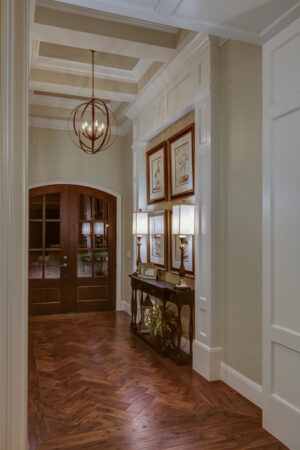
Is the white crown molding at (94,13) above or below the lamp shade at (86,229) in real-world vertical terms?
above

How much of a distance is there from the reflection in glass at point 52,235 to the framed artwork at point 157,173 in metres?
2.05

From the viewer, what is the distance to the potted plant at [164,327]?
14.2ft

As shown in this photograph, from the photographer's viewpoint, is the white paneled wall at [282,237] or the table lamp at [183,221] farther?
the table lamp at [183,221]

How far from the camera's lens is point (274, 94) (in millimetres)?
2607

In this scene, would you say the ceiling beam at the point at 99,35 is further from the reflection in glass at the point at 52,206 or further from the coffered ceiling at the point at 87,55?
the reflection in glass at the point at 52,206

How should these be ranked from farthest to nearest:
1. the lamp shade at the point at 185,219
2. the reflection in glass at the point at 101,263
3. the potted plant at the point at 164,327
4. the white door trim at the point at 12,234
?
1. the reflection in glass at the point at 101,263
2. the potted plant at the point at 164,327
3. the lamp shade at the point at 185,219
4. the white door trim at the point at 12,234

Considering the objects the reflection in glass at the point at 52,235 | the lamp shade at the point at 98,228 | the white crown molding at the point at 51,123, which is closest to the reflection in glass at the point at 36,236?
the reflection in glass at the point at 52,235

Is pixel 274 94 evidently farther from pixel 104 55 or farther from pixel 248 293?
pixel 104 55

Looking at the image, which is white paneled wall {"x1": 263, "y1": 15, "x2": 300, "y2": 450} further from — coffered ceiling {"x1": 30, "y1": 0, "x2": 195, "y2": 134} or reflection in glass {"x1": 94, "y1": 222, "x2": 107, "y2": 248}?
reflection in glass {"x1": 94, "y1": 222, "x2": 107, "y2": 248}

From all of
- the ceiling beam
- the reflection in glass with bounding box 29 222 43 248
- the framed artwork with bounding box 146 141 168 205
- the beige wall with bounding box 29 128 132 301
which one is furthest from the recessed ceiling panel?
the reflection in glass with bounding box 29 222 43 248

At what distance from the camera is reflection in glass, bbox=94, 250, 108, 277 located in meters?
6.92

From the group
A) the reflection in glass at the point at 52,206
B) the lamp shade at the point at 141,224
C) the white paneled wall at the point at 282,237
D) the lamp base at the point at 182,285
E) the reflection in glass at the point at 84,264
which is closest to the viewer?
the white paneled wall at the point at 282,237

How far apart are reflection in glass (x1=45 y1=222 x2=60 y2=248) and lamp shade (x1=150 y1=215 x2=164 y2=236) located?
210 cm

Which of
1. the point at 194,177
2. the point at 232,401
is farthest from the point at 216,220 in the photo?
the point at 232,401
